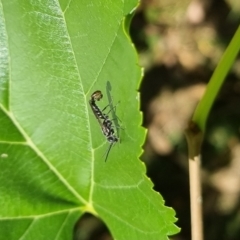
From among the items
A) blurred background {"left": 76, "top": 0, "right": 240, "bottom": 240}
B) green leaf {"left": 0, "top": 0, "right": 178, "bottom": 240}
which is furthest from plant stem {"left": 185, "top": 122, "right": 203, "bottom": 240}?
blurred background {"left": 76, "top": 0, "right": 240, "bottom": 240}

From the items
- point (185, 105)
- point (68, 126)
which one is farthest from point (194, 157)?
point (185, 105)

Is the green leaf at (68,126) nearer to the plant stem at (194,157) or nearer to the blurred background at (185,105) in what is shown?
the plant stem at (194,157)

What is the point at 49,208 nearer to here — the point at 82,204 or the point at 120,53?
the point at 82,204

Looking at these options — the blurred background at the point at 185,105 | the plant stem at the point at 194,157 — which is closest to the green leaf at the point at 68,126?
the plant stem at the point at 194,157

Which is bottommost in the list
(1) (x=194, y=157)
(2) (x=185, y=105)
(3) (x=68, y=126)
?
(2) (x=185, y=105)

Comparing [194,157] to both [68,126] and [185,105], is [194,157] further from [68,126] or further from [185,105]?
[185,105]

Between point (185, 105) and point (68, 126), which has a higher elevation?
point (68, 126)
